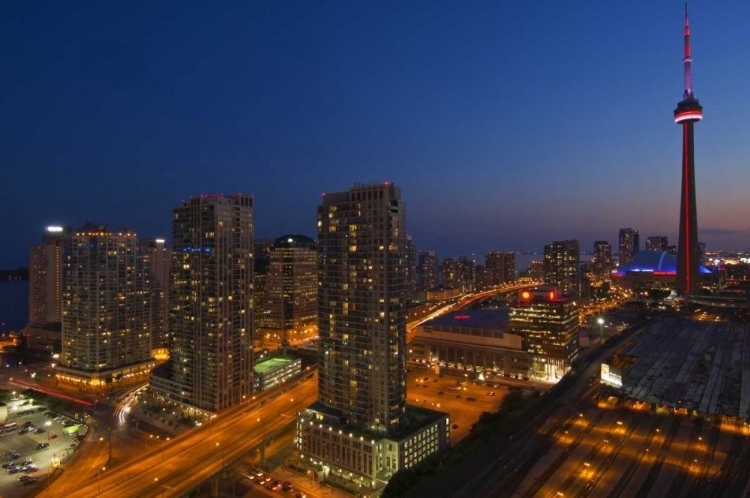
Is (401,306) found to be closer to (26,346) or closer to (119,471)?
(119,471)

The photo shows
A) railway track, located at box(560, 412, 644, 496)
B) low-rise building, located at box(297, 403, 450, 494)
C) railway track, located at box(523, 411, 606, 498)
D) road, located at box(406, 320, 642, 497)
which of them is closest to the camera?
road, located at box(406, 320, 642, 497)

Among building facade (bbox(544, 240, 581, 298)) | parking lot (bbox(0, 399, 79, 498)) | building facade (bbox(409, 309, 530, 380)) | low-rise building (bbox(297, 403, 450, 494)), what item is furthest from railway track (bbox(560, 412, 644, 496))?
building facade (bbox(544, 240, 581, 298))

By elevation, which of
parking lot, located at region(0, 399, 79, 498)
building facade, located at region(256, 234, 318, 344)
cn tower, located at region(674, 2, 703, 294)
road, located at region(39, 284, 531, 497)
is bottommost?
parking lot, located at region(0, 399, 79, 498)

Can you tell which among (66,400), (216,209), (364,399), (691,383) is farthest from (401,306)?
(66,400)

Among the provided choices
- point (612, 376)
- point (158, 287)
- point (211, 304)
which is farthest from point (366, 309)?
point (158, 287)

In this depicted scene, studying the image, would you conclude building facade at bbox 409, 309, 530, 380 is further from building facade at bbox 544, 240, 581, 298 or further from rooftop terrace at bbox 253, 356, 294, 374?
building facade at bbox 544, 240, 581, 298

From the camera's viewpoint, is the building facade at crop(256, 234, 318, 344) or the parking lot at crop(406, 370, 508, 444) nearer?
the parking lot at crop(406, 370, 508, 444)

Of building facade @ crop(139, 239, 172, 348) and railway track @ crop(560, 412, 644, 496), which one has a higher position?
building facade @ crop(139, 239, 172, 348)
